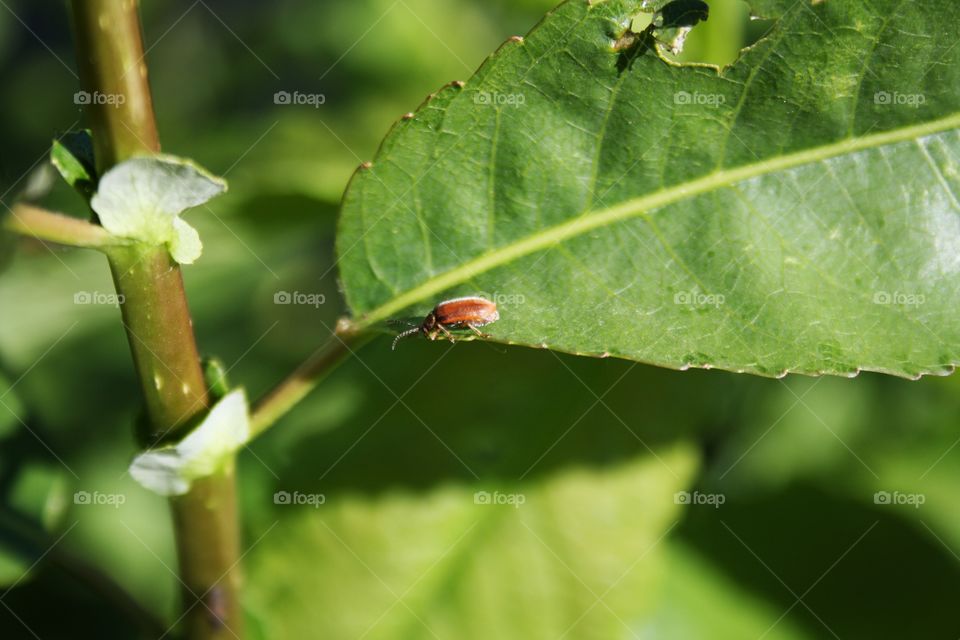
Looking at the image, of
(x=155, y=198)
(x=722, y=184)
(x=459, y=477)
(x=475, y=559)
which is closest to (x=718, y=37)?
(x=722, y=184)

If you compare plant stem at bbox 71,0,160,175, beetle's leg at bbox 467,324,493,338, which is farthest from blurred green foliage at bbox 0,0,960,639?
plant stem at bbox 71,0,160,175

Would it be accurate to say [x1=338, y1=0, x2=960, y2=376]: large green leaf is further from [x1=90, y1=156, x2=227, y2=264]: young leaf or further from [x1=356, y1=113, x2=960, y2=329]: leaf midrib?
[x1=90, y1=156, x2=227, y2=264]: young leaf

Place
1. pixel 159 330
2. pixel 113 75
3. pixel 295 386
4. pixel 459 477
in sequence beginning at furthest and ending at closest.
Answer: pixel 459 477, pixel 295 386, pixel 159 330, pixel 113 75

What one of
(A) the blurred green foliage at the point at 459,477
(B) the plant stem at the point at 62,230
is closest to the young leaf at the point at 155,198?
(B) the plant stem at the point at 62,230

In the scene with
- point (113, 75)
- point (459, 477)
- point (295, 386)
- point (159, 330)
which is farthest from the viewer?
point (459, 477)

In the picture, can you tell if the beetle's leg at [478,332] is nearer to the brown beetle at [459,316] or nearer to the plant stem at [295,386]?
the brown beetle at [459,316]

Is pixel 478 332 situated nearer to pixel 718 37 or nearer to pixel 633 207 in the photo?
pixel 633 207

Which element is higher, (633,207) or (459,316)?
(633,207)
